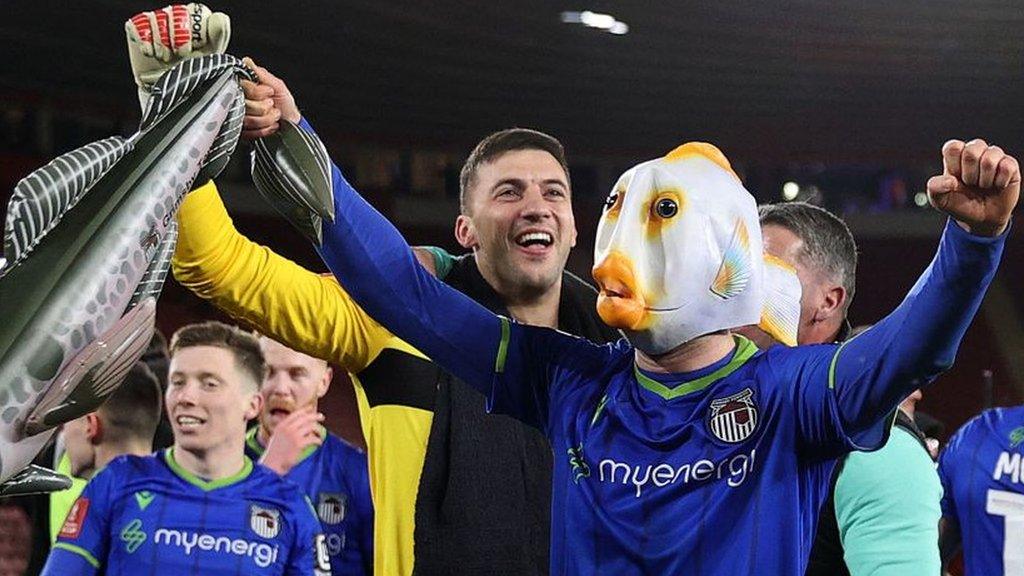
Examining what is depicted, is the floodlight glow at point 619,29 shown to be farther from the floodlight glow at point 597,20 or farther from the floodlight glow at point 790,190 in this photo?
the floodlight glow at point 790,190

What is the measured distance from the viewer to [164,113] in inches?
42.3

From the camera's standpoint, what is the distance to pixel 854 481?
5.57 feet

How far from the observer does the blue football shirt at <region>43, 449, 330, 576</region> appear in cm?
253

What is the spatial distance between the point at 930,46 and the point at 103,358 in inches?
380

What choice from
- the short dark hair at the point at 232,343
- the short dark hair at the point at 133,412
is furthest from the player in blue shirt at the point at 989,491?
the short dark hair at the point at 133,412

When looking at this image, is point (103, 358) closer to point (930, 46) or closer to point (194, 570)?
point (194, 570)

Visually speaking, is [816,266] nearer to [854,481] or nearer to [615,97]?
[854,481]

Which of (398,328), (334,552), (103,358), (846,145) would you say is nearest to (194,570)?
(334,552)

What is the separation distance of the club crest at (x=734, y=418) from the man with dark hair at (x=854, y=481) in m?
0.37

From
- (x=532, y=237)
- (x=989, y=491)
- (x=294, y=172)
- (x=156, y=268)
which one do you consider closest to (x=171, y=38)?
(x=294, y=172)

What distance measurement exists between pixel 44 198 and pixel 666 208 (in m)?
0.75

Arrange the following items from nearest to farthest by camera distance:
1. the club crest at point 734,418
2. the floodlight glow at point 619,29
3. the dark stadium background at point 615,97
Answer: the club crest at point 734,418
the dark stadium background at point 615,97
the floodlight glow at point 619,29

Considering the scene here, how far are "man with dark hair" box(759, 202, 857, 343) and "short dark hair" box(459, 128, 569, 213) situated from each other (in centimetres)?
38

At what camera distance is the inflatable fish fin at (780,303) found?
1688 mm
